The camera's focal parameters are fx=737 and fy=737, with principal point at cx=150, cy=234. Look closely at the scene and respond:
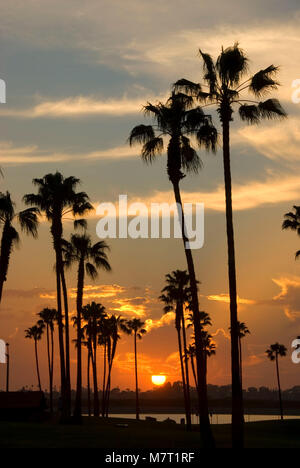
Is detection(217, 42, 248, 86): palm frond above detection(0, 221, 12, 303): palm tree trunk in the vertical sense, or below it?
above

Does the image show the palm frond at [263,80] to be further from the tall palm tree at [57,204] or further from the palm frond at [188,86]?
the tall palm tree at [57,204]

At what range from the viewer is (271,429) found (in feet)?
252

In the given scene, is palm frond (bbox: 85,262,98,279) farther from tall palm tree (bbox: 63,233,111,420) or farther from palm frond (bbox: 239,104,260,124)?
palm frond (bbox: 239,104,260,124)

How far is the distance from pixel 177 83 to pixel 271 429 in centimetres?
4787

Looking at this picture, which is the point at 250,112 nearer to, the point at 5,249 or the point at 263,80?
the point at 263,80

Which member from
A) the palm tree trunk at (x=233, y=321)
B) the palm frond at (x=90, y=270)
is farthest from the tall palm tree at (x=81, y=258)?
the palm tree trunk at (x=233, y=321)

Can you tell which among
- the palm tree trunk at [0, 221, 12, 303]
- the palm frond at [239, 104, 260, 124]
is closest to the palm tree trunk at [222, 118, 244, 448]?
the palm frond at [239, 104, 260, 124]

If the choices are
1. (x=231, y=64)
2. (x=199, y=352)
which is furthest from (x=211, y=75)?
(x=199, y=352)

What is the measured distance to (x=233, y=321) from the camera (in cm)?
3456

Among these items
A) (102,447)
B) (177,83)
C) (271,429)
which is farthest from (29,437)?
(271,429)

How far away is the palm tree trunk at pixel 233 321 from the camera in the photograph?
3359cm

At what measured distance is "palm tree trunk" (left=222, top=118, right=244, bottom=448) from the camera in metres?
33.6
